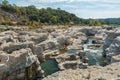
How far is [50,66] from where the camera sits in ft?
171

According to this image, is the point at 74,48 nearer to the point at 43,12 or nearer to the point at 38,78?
the point at 38,78

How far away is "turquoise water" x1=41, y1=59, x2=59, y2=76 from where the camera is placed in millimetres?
48022

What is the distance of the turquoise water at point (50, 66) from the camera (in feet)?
158

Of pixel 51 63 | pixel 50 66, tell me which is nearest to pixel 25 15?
pixel 51 63

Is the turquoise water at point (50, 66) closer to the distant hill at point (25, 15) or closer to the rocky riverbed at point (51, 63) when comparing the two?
the rocky riverbed at point (51, 63)

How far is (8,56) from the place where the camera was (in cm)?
3734

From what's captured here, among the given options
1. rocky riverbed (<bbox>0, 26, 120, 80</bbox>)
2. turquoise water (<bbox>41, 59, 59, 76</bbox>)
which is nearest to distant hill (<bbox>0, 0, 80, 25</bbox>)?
rocky riverbed (<bbox>0, 26, 120, 80</bbox>)

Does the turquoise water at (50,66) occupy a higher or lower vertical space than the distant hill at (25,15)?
lower

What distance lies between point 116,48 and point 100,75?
3636cm

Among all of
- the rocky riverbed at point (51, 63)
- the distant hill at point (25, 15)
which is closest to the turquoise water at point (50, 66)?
the rocky riverbed at point (51, 63)

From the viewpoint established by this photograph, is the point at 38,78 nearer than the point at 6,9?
Yes

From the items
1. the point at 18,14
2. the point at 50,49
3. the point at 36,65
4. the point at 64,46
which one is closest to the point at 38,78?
the point at 36,65

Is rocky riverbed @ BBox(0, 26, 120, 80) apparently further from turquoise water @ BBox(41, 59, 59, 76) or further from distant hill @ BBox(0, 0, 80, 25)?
distant hill @ BBox(0, 0, 80, 25)

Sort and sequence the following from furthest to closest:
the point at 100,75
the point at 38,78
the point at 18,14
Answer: the point at 18,14, the point at 38,78, the point at 100,75
